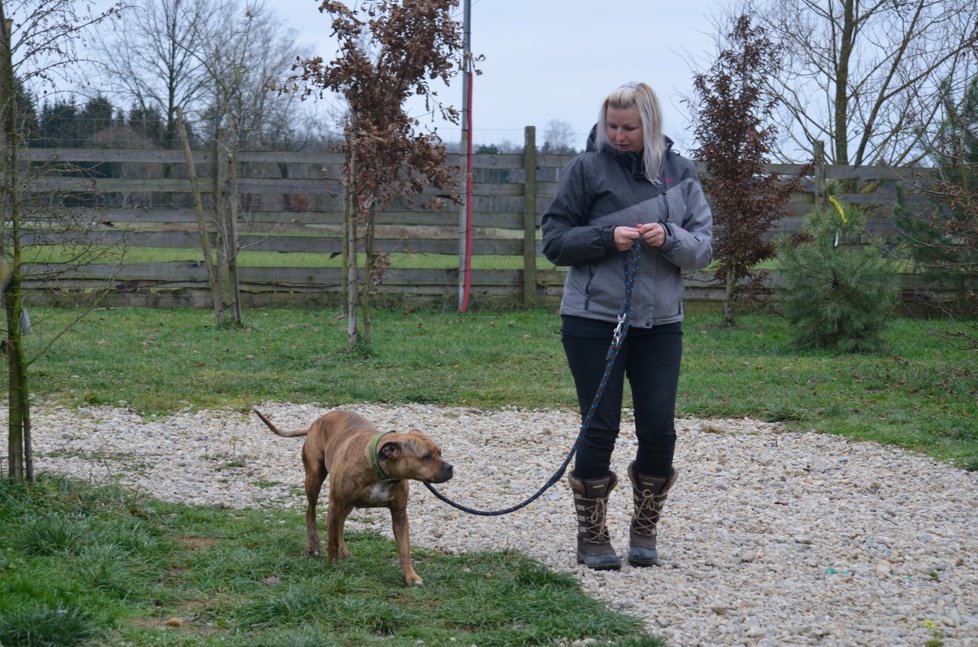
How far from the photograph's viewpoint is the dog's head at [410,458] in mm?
4355

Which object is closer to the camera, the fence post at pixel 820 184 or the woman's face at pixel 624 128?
the woman's face at pixel 624 128

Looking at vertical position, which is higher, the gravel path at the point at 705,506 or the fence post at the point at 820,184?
the fence post at the point at 820,184

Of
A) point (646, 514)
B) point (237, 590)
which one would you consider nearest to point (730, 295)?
point (646, 514)

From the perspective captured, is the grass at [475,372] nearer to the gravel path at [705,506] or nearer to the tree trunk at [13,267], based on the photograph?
the gravel path at [705,506]

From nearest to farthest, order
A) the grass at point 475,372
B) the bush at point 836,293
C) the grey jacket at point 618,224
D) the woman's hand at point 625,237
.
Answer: the woman's hand at point 625,237 < the grey jacket at point 618,224 < the grass at point 475,372 < the bush at point 836,293

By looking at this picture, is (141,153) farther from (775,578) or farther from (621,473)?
(775,578)

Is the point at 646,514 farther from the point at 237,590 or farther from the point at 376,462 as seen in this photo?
the point at 237,590

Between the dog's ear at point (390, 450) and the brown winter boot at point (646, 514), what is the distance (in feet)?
3.54

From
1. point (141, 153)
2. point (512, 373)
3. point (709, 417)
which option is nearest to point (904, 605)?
point (709, 417)

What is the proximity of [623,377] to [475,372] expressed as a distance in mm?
5539

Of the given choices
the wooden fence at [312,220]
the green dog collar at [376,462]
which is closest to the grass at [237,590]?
the green dog collar at [376,462]

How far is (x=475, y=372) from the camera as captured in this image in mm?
10016

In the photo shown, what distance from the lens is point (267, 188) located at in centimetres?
1453

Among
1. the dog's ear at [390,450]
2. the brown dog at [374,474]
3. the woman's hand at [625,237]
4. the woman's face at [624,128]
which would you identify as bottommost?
the brown dog at [374,474]
